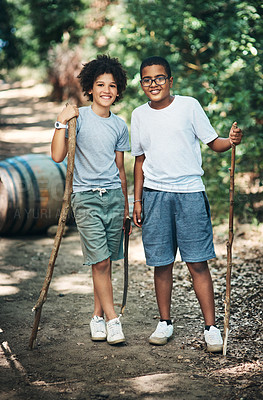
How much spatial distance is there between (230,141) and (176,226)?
639mm

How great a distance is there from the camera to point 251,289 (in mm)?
4203

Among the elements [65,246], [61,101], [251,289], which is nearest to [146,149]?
[251,289]

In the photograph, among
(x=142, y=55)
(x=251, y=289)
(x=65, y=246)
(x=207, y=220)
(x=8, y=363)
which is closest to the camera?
(x=8, y=363)

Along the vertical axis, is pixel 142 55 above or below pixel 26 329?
above

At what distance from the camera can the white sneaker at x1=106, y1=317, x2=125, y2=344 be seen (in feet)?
10.1

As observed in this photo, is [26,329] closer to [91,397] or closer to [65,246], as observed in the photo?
[91,397]

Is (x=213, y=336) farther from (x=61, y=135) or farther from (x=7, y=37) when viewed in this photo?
(x=7, y=37)

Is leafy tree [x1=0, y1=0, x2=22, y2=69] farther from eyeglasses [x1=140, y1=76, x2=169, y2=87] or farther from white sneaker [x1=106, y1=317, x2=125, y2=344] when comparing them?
white sneaker [x1=106, y1=317, x2=125, y2=344]

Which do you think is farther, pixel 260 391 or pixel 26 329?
pixel 26 329

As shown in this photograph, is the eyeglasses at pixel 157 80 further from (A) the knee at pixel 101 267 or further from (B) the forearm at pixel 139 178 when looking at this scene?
(A) the knee at pixel 101 267

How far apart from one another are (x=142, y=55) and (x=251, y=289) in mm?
4699

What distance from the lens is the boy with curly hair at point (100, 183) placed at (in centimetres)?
311

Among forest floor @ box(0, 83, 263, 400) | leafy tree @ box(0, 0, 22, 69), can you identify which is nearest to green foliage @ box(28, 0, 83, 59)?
leafy tree @ box(0, 0, 22, 69)

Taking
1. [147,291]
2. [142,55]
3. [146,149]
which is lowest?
[147,291]
